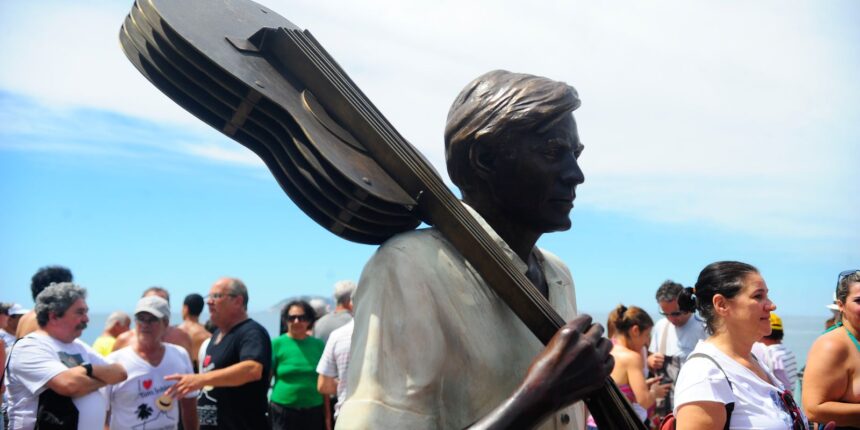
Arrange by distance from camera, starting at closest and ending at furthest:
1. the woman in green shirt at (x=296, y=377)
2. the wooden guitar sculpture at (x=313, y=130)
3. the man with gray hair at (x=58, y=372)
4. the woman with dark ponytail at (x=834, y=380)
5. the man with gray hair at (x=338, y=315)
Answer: the wooden guitar sculpture at (x=313, y=130)
the woman with dark ponytail at (x=834, y=380)
the man with gray hair at (x=58, y=372)
the woman in green shirt at (x=296, y=377)
the man with gray hair at (x=338, y=315)

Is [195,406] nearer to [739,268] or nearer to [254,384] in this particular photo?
[254,384]

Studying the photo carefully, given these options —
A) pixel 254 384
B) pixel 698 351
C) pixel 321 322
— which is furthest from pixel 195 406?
pixel 698 351

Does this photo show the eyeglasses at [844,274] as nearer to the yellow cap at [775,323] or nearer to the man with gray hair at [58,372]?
the yellow cap at [775,323]

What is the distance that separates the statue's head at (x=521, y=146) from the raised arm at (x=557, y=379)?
0.32 metres

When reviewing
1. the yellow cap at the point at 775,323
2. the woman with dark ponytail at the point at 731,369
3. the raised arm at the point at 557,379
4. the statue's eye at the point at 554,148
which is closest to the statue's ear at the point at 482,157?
the statue's eye at the point at 554,148

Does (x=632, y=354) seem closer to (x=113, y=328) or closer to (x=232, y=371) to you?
(x=232, y=371)

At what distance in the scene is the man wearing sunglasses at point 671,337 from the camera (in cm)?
736

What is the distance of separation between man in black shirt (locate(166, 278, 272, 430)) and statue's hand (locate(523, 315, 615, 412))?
478 cm

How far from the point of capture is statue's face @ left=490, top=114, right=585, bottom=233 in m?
1.85

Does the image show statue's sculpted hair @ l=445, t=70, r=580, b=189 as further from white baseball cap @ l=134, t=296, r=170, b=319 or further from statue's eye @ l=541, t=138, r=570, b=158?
white baseball cap @ l=134, t=296, r=170, b=319

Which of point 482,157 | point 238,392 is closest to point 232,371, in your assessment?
point 238,392

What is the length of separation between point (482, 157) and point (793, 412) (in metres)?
2.40

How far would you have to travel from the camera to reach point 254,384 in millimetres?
6223

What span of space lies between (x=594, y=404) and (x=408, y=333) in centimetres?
49
